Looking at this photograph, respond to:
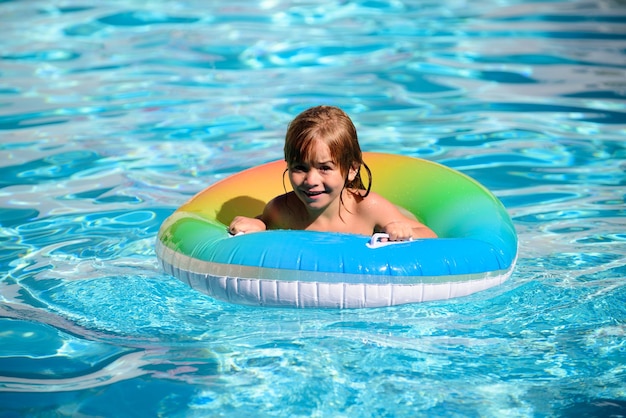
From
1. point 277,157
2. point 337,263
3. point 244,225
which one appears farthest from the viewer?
point 277,157

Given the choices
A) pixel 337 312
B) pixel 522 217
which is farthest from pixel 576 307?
pixel 522 217

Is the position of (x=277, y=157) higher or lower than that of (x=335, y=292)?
lower

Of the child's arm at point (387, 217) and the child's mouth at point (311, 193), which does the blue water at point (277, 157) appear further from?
the child's mouth at point (311, 193)

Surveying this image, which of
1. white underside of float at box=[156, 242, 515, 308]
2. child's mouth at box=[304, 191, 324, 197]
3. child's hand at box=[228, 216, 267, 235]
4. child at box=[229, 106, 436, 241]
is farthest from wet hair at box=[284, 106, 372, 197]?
white underside of float at box=[156, 242, 515, 308]

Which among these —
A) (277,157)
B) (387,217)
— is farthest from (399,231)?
(277,157)

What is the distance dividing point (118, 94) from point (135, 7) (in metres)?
2.97

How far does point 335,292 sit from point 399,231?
0.43 m

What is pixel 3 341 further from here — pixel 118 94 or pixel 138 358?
pixel 118 94

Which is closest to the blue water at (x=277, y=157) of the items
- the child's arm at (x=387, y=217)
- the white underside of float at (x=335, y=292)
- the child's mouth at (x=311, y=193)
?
the white underside of float at (x=335, y=292)

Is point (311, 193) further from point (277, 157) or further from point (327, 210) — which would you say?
point (277, 157)

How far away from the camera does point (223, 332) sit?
343 centimetres

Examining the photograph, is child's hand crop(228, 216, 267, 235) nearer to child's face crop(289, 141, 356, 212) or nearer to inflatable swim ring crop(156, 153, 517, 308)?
inflatable swim ring crop(156, 153, 517, 308)

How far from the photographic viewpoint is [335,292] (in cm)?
337

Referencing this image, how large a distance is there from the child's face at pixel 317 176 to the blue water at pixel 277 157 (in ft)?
1.69
